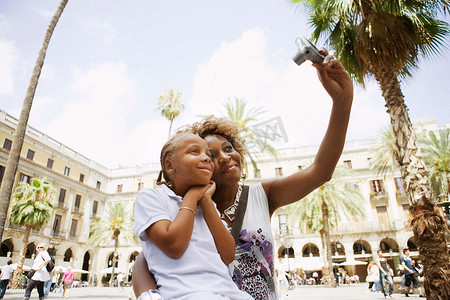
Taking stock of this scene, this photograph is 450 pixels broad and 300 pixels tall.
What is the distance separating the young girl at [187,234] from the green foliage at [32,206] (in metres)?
26.8

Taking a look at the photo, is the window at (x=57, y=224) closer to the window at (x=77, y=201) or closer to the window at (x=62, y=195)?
the window at (x=62, y=195)

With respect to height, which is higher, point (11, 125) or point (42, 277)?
point (11, 125)

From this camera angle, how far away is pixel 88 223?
4059 centimetres

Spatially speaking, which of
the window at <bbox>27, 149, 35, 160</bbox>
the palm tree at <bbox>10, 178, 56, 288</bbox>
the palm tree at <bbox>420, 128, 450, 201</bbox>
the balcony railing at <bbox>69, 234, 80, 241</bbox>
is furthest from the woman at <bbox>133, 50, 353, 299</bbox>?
the balcony railing at <bbox>69, 234, 80, 241</bbox>

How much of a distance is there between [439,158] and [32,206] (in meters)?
33.0

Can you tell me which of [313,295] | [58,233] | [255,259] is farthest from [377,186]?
[255,259]

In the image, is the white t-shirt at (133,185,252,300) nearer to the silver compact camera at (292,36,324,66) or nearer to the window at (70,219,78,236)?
the silver compact camera at (292,36,324,66)

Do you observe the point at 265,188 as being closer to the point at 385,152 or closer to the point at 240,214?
the point at 240,214

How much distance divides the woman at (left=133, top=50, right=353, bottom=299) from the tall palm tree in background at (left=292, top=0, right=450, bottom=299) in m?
5.15

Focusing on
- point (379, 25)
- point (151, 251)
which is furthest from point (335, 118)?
point (379, 25)

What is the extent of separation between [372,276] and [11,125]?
3308cm

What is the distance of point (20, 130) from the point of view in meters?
7.97

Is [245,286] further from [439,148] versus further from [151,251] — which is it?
[439,148]

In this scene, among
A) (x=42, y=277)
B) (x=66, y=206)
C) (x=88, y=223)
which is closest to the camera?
(x=42, y=277)
